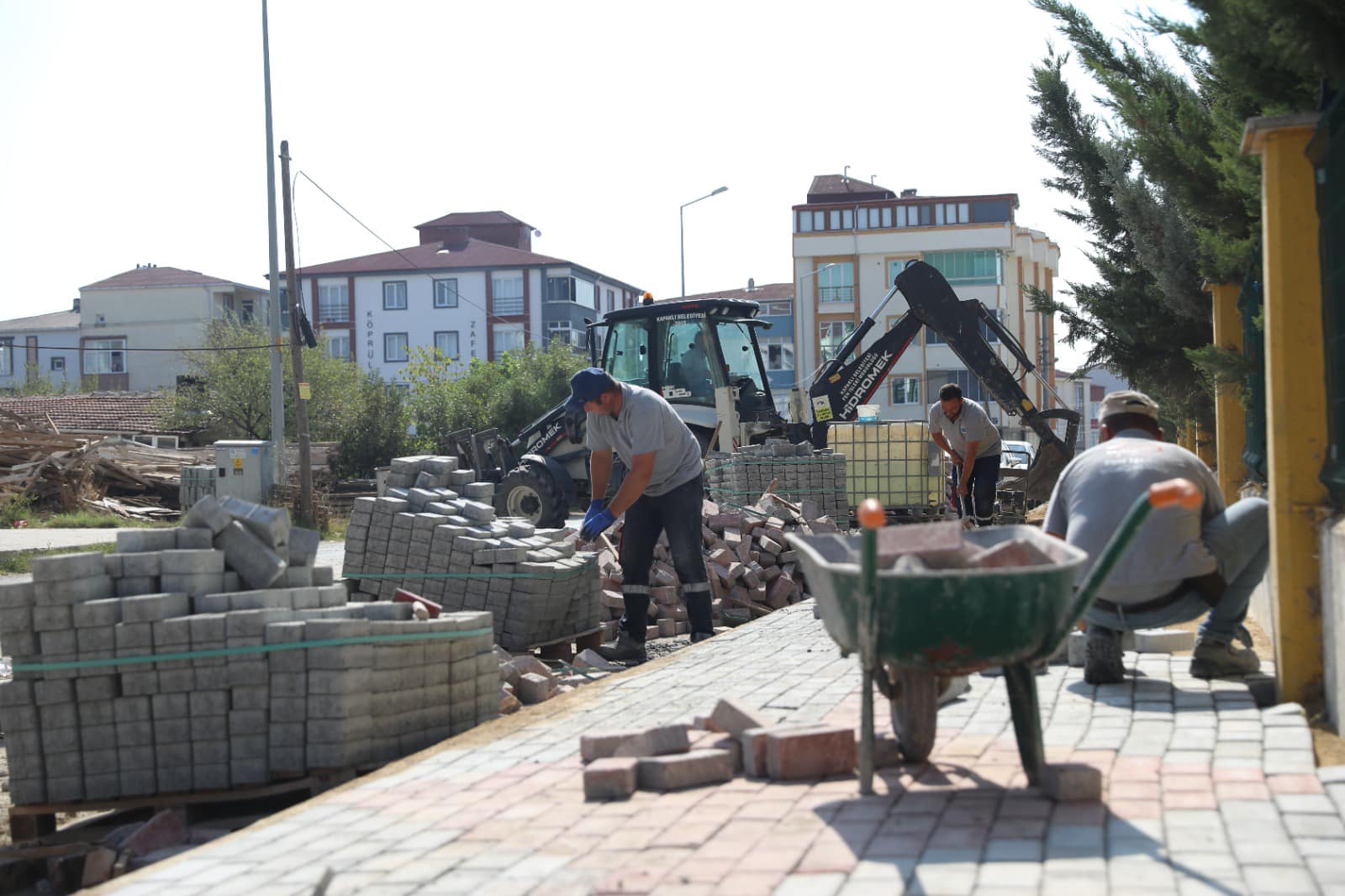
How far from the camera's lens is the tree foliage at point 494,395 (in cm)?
4675

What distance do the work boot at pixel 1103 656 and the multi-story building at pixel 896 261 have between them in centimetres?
6159

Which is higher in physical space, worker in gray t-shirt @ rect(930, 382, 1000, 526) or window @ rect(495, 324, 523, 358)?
window @ rect(495, 324, 523, 358)

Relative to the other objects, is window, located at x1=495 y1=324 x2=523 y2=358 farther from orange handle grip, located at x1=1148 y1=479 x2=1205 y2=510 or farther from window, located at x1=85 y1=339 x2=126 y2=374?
orange handle grip, located at x1=1148 y1=479 x2=1205 y2=510

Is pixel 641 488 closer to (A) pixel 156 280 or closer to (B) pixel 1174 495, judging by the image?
(B) pixel 1174 495

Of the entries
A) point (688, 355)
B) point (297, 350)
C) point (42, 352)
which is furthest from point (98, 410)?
point (688, 355)

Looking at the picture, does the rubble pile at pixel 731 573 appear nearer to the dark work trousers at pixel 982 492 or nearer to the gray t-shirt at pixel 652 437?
the dark work trousers at pixel 982 492

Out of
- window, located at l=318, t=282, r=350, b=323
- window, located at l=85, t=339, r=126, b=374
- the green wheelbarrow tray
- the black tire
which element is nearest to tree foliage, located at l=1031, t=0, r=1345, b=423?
Result: the green wheelbarrow tray

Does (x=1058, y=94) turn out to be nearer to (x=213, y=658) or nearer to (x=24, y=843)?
(x=213, y=658)

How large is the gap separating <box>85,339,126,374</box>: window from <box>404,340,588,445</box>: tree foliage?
105 feet

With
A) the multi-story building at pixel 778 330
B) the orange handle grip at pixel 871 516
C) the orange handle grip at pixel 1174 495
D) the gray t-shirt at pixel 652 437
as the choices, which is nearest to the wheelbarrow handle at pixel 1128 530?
the orange handle grip at pixel 1174 495

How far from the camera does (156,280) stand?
75.2 metres

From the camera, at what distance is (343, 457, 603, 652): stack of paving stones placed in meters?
9.13

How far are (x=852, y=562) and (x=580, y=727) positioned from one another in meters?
1.75

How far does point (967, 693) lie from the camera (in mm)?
6059
